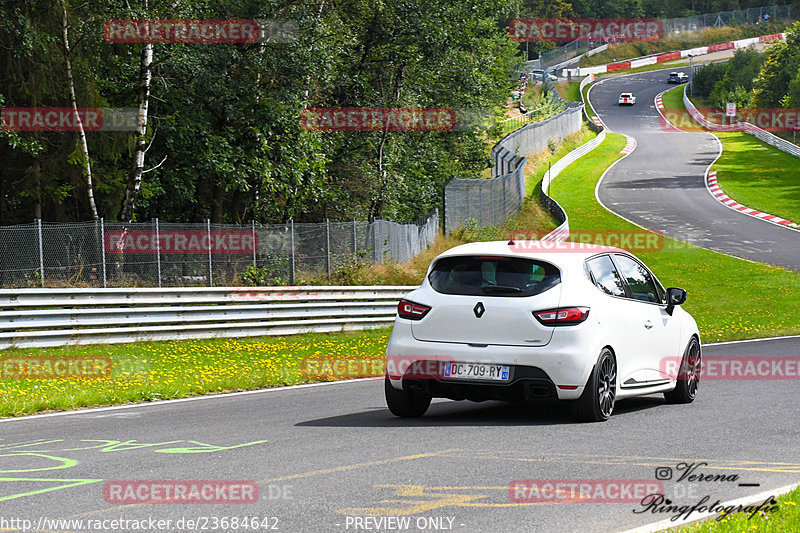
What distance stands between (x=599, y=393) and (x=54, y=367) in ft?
32.2

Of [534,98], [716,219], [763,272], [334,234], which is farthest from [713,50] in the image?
[334,234]

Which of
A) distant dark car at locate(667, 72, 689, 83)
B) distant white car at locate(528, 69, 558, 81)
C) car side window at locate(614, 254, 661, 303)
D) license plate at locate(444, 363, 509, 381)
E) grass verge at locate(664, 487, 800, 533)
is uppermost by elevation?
distant white car at locate(528, 69, 558, 81)

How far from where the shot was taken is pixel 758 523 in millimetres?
5648

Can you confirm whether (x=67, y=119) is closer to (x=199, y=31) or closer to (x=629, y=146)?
(x=199, y=31)

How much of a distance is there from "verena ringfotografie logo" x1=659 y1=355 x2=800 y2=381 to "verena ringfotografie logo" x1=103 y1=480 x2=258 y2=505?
775 centimetres

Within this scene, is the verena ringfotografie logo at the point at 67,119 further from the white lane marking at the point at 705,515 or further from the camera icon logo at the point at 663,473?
the white lane marking at the point at 705,515

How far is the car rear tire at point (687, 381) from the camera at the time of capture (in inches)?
446

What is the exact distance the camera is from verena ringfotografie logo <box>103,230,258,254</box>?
2077 cm

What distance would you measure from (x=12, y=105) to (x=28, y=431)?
15.7 meters

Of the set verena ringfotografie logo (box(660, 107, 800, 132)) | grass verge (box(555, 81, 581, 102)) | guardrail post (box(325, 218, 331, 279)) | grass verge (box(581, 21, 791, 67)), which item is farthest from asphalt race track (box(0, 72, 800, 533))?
grass verge (box(581, 21, 791, 67))

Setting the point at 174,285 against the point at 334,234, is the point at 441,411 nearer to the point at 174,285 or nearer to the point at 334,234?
the point at 174,285

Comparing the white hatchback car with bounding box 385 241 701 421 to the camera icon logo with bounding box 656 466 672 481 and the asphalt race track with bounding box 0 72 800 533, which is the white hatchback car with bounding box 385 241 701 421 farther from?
the camera icon logo with bounding box 656 466 672 481

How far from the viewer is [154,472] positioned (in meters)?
7.27

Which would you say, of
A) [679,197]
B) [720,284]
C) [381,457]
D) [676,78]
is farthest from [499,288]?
[676,78]
